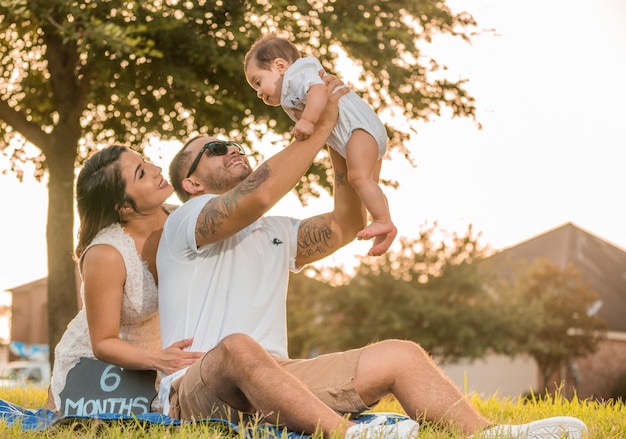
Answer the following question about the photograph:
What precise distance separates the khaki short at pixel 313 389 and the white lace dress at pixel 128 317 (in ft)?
2.30

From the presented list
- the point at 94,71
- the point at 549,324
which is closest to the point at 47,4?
the point at 94,71

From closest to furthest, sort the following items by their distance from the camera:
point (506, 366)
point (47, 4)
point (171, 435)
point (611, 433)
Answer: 1. point (171, 435)
2. point (611, 433)
3. point (47, 4)
4. point (506, 366)

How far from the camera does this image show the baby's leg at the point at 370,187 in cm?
438

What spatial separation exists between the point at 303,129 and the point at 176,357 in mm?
1276

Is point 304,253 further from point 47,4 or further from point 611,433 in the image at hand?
point 47,4

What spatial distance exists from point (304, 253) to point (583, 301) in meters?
34.1

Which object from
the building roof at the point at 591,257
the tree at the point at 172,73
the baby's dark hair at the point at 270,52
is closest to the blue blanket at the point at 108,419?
the baby's dark hair at the point at 270,52

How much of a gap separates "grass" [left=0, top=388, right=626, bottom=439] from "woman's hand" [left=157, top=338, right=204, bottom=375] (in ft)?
0.97

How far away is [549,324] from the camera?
36.2 m

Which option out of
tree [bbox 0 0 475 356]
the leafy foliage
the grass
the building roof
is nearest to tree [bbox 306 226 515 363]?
the leafy foliage

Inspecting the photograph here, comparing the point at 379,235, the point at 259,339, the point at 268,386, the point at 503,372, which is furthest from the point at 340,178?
the point at 503,372

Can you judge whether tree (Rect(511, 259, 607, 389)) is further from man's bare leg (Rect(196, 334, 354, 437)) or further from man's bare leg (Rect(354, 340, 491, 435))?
man's bare leg (Rect(196, 334, 354, 437))

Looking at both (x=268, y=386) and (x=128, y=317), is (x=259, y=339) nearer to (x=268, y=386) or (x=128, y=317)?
(x=268, y=386)

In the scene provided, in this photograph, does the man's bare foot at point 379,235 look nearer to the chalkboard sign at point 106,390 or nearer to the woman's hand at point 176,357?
the woman's hand at point 176,357
